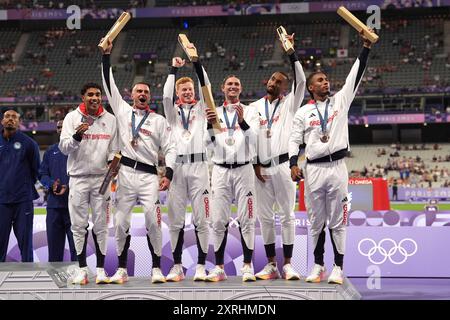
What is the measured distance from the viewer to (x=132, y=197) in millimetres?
8836

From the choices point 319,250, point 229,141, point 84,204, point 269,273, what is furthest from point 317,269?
point 84,204

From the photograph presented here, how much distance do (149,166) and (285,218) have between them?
72.3 inches

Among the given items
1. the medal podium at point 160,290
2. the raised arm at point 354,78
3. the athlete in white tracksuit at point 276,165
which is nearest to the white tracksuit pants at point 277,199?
the athlete in white tracksuit at point 276,165

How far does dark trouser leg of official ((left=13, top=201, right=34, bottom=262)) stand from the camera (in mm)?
10742

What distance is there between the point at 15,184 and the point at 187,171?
3159 mm

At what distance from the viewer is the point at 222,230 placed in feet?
29.6

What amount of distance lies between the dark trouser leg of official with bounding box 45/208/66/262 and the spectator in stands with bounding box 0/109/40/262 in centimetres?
30

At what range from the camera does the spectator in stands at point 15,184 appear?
1065 cm

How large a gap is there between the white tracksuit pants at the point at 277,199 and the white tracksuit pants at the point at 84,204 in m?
1.96

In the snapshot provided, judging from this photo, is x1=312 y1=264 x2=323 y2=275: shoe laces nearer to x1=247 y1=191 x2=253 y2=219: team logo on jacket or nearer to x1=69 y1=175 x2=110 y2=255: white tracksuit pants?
x1=247 y1=191 x2=253 y2=219: team logo on jacket

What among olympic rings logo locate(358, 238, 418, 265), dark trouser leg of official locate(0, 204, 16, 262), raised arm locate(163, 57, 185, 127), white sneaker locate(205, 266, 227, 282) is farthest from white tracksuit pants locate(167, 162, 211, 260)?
olympic rings logo locate(358, 238, 418, 265)

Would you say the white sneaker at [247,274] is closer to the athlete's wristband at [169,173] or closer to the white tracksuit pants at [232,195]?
the white tracksuit pants at [232,195]
